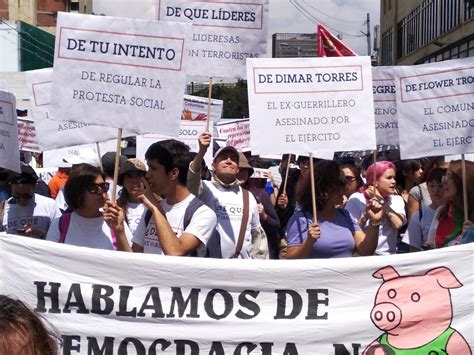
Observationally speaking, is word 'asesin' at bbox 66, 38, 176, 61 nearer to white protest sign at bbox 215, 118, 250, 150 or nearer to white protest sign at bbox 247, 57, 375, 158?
white protest sign at bbox 247, 57, 375, 158

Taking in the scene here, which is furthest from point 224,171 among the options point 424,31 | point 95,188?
point 424,31

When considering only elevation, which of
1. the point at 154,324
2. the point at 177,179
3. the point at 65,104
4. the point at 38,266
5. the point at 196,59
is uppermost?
the point at 196,59

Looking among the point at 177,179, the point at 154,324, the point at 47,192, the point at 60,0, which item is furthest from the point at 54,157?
the point at 60,0

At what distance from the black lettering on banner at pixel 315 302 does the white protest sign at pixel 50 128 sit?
2574mm

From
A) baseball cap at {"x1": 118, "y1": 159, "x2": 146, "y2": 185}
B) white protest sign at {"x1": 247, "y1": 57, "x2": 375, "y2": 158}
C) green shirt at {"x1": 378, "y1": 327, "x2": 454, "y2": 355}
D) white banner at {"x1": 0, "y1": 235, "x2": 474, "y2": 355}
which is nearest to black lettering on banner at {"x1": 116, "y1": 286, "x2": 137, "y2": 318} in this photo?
white banner at {"x1": 0, "y1": 235, "x2": 474, "y2": 355}

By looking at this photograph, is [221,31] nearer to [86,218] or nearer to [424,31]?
[86,218]

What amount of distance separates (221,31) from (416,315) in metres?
2.94

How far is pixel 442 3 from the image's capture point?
38.5 m

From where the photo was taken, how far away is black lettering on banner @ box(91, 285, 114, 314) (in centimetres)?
444

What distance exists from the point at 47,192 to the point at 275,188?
3242mm

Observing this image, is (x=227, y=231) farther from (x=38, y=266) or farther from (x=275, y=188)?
(x=275, y=188)

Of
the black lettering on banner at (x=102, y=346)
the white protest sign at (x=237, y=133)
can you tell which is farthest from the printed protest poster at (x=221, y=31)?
the white protest sign at (x=237, y=133)

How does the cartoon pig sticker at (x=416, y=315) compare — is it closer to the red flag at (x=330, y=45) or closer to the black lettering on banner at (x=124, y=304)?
the black lettering on banner at (x=124, y=304)

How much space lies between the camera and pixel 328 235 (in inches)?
205
